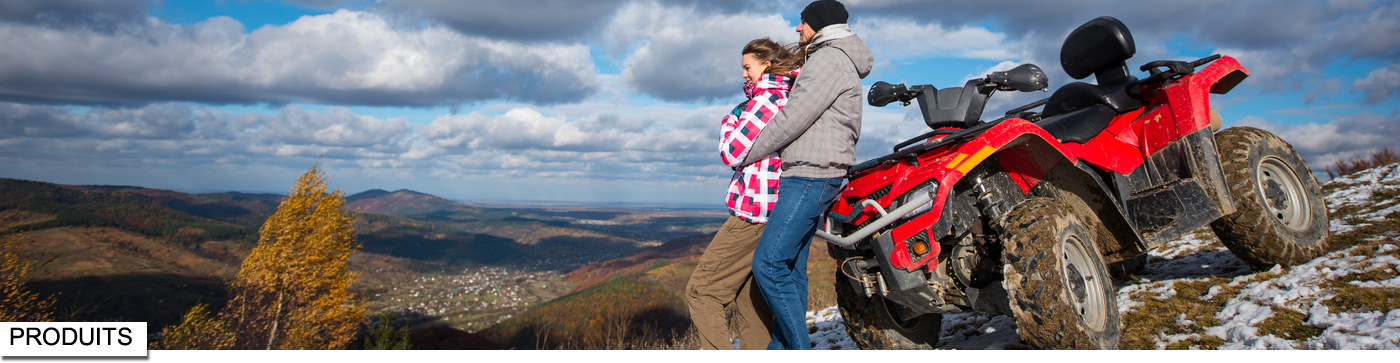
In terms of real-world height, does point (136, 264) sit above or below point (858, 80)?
below

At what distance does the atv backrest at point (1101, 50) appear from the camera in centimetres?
468

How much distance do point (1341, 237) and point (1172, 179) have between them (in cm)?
220

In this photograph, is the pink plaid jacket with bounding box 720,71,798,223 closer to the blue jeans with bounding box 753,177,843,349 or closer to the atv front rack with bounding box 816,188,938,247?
the blue jeans with bounding box 753,177,843,349

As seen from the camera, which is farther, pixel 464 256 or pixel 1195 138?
pixel 464 256

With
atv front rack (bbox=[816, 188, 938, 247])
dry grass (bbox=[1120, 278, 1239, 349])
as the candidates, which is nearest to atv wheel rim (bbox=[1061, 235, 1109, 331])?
dry grass (bbox=[1120, 278, 1239, 349])

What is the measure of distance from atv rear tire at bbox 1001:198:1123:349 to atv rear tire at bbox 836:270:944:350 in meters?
1.05

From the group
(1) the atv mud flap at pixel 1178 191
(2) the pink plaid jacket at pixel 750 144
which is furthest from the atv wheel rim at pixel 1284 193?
(2) the pink plaid jacket at pixel 750 144

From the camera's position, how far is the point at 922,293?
3.09m

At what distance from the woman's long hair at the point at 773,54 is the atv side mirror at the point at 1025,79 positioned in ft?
4.01

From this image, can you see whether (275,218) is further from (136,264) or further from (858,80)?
(136,264)

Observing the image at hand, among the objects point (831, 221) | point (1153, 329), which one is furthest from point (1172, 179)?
point (831, 221)

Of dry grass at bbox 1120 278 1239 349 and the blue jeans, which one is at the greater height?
the blue jeans

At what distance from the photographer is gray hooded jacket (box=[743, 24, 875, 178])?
2852 millimetres

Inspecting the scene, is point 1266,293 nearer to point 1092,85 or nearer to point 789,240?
point 1092,85
